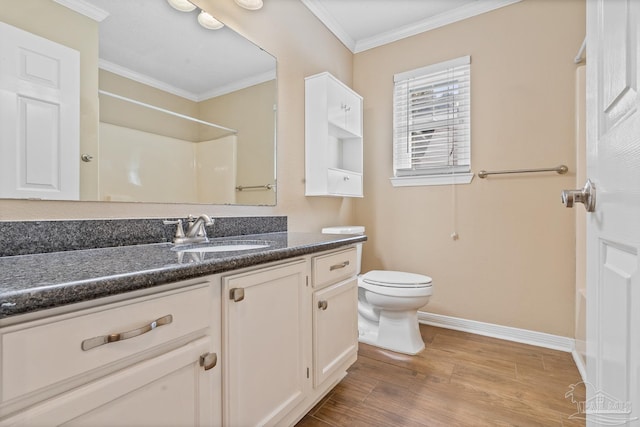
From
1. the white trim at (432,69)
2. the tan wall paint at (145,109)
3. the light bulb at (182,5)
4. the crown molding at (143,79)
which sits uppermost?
the white trim at (432,69)

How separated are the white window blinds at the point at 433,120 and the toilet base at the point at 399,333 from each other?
1.18 meters

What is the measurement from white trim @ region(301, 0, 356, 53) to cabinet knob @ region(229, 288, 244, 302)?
219cm

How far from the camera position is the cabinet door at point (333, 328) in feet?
4.32

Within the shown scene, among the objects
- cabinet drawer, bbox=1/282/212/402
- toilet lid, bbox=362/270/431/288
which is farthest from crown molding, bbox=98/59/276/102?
toilet lid, bbox=362/270/431/288

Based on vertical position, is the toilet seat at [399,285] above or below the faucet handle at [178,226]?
below

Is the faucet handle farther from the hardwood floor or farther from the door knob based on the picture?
the door knob

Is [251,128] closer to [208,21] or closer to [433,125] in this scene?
[208,21]

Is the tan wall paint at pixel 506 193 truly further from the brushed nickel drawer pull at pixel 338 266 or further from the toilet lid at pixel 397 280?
the brushed nickel drawer pull at pixel 338 266

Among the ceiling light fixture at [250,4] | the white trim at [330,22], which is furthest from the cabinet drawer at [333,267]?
the white trim at [330,22]

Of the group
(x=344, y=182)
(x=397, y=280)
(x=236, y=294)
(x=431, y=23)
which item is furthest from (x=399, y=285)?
(x=431, y=23)

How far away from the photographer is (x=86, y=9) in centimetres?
110

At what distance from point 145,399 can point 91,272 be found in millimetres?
319

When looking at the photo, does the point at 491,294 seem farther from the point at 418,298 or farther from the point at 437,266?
the point at 418,298

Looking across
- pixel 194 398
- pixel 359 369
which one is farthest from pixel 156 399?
pixel 359 369
